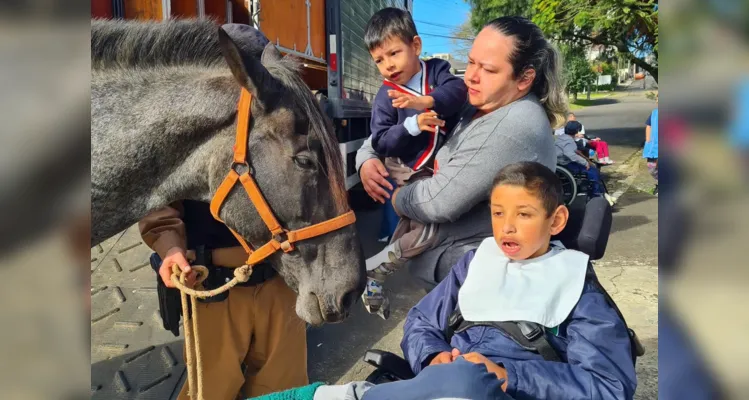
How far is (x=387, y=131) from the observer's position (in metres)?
1.77

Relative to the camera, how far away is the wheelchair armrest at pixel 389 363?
1390 millimetres

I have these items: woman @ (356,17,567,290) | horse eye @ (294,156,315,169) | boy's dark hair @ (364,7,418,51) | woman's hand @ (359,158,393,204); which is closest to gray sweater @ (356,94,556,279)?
woman @ (356,17,567,290)

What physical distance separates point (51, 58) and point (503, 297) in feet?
3.72

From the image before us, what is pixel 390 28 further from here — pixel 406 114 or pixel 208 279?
pixel 208 279

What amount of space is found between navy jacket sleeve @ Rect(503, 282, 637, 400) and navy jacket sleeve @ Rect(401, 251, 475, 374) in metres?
0.24

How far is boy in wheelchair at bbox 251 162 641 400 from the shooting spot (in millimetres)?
1170

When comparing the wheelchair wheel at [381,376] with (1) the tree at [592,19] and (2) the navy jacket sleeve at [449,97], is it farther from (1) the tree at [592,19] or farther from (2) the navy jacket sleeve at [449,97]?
(1) the tree at [592,19]

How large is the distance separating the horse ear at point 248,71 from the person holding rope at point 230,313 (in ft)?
1.97

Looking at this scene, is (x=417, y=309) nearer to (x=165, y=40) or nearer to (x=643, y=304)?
(x=165, y=40)

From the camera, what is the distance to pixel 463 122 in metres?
1.61

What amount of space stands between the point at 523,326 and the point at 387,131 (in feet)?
2.78

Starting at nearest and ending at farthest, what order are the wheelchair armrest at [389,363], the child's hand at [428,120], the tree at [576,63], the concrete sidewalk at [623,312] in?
1. the wheelchair armrest at [389,363]
2. the child's hand at [428,120]
3. the tree at [576,63]
4. the concrete sidewalk at [623,312]

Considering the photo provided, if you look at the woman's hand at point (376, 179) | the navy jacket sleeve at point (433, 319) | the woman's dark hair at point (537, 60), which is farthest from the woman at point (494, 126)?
the woman's hand at point (376, 179)

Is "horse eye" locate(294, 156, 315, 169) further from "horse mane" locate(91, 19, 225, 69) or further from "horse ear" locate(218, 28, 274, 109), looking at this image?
"horse mane" locate(91, 19, 225, 69)
